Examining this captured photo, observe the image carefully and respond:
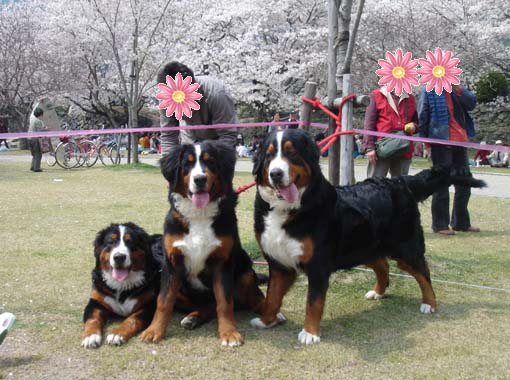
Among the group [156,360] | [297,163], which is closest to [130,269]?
[156,360]

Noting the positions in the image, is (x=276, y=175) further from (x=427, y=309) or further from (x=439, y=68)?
(x=439, y=68)

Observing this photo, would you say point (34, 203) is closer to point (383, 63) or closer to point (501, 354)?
point (383, 63)

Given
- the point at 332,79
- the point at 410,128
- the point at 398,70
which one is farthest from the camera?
the point at 410,128

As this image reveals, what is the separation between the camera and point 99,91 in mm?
31484

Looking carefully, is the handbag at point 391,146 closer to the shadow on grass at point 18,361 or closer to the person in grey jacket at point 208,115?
the person in grey jacket at point 208,115

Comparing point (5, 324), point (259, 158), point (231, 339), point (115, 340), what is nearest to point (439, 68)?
point (259, 158)

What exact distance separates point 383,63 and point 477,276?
7.34ft

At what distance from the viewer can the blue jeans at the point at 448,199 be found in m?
6.93

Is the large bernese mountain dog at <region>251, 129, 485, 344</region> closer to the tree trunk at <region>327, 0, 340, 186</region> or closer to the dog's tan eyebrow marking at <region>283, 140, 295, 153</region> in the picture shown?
the dog's tan eyebrow marking at <region>283, 140, 295, 153</region>

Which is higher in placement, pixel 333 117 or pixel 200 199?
pixel 333 117

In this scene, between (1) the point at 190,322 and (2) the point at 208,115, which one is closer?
(1) the point at 190,322

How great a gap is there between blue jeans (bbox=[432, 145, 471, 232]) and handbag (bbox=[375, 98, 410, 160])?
57 cm

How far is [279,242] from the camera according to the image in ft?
11.9

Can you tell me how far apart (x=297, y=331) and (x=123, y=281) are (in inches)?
→ 50.2
